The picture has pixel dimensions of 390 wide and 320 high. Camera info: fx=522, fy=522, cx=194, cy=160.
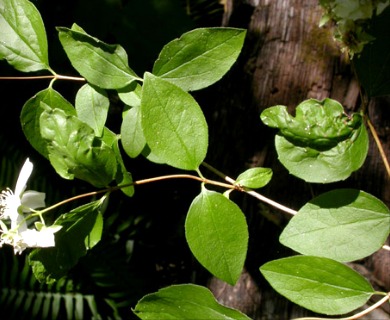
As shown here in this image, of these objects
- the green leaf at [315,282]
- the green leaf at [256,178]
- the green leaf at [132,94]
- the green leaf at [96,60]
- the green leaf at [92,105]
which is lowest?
the green leaf at [315,282]

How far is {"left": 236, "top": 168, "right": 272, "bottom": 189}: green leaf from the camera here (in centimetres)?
79

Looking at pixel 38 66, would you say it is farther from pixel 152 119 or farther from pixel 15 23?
pixel 152 119

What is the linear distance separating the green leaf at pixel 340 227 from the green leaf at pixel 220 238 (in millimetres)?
65

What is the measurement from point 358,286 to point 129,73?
0.48 meters

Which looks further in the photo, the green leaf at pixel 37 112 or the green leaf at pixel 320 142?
the green leaf at pixel 37 112

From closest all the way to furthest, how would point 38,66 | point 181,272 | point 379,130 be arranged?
point 38,66 < point 379,130 < point 181,272

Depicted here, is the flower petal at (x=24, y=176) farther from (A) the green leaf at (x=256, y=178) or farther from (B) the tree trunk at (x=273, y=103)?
(B) the tree trunk at (x=273, y=103)

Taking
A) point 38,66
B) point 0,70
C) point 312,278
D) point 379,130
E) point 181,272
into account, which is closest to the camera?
point 312,278

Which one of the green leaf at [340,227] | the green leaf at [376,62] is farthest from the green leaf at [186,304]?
the green leaf at [376,62]

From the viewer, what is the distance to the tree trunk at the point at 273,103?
1.25 meters

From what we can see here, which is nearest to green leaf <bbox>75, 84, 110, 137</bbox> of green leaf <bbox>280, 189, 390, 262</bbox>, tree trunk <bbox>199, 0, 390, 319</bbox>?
green leaf <bbox>280, 189, 390, 262</bbox>

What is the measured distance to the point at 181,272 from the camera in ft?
6.16

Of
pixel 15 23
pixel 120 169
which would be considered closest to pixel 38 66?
pixel 15 23

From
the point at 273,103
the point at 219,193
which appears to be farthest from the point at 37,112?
the point at 273,103
